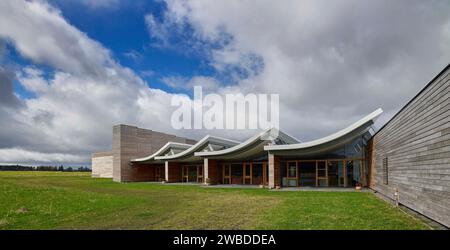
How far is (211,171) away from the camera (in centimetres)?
2991

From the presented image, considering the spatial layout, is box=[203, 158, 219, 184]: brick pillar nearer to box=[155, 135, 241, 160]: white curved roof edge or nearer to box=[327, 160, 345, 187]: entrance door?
box=[155, 135, 241, 160]: white curved roof edge

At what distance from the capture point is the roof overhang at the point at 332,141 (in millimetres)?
17952

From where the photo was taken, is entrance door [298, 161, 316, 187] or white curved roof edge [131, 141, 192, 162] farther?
white curved roof edge [131, 141, 192, 162]

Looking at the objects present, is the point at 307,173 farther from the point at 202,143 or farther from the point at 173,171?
the point at 173,171

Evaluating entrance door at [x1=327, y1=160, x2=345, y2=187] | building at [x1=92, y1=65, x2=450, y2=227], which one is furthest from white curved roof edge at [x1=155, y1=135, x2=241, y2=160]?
entrance door at [x1=327, y1=160, x2=345, y2=187]

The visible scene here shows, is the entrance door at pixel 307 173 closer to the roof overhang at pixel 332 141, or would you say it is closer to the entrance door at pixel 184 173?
the roof overhang at pixel 332 141

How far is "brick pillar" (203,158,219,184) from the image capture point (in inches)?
1158

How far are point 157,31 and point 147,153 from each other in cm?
3008

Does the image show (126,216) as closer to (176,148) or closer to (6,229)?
(6,229)

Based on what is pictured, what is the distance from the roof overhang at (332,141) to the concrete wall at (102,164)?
42.6m

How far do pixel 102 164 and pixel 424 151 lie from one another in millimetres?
58988

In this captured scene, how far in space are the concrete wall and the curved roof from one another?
112 ft
